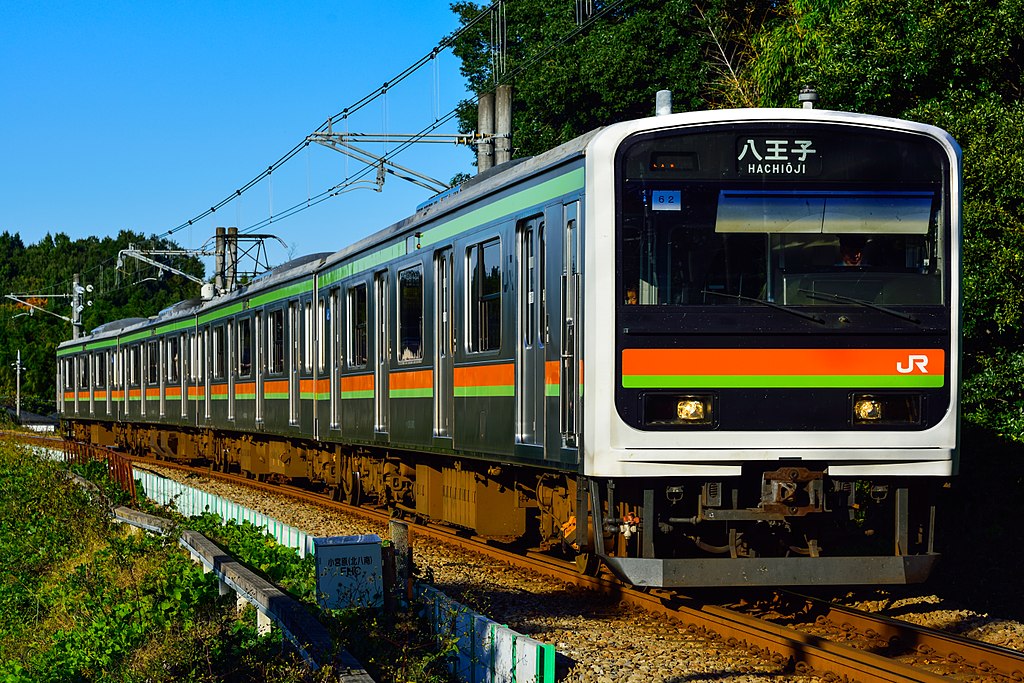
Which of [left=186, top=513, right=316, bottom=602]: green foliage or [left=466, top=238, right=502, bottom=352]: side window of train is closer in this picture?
[left=466, top=238, right=502, bottom=352]: side window of train

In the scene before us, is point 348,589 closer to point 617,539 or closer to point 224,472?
point 617,539

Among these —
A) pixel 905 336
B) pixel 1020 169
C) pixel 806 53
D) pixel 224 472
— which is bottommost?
pixel 224 472

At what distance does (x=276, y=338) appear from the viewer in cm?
2041

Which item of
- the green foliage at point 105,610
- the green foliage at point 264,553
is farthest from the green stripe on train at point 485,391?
the green foliage at point 105,610

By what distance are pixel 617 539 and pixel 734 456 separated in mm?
1024

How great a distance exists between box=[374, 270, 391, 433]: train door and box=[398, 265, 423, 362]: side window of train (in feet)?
1.94

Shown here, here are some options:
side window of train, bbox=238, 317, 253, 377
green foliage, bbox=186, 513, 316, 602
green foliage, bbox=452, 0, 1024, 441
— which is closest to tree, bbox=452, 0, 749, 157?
green foliage, bbox=452, 0, 1024, 441

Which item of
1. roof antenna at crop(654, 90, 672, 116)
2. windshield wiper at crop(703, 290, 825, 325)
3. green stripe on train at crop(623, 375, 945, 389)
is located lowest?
green stripe on train at crop(623, 375, 945, 389)

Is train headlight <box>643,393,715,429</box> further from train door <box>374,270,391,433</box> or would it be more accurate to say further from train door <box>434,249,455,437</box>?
train door <box>374,270,391,433</box>

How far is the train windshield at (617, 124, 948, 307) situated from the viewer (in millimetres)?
8398

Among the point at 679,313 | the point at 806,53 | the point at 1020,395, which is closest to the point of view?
the point at 679,313

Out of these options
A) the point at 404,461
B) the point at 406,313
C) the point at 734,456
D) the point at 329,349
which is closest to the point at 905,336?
the point at 734,456

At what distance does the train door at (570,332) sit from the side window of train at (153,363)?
22.1m

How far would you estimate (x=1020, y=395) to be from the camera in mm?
14625
